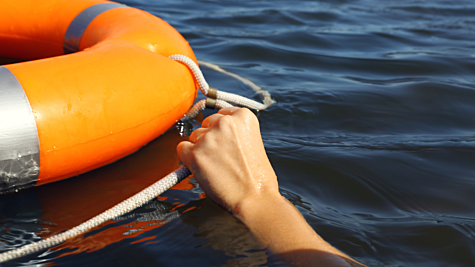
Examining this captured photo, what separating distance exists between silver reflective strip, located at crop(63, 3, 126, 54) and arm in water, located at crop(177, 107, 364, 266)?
120cm

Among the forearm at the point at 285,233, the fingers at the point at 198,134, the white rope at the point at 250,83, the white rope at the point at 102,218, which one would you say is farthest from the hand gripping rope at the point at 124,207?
the white rope at the point at 250,83

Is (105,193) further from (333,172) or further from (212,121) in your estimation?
(333,172)

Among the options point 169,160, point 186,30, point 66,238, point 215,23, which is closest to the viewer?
point 66,238

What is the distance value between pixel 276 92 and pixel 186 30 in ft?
6.17

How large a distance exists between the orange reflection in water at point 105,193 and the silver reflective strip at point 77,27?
30.0 inches

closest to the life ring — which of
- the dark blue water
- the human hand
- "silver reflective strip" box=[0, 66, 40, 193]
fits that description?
"silver reflective strip" box=[0, 66, 40, 193]

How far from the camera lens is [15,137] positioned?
1.51m

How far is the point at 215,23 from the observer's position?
4.60 metres

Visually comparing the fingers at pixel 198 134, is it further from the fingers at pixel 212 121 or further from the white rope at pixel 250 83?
the white rope at pixel 250 83

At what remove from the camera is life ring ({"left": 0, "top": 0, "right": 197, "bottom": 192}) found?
154cm

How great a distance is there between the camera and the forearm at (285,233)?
1.18m

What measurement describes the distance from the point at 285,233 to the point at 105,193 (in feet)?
2.71

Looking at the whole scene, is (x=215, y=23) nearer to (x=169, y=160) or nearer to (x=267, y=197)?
(x=169, y=160)

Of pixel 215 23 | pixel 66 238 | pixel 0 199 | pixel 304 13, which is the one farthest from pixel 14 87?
pixel 304 13
